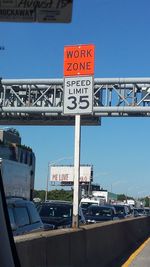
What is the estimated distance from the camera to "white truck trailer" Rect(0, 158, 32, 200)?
18641mm

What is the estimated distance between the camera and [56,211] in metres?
21.4

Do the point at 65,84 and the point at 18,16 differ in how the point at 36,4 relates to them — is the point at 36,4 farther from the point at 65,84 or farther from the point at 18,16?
the point at 65,84

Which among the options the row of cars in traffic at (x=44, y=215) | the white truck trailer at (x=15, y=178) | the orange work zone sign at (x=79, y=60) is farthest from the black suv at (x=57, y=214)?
the orange work zone sign at (x=79, y=60)

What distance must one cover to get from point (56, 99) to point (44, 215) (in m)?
18.3

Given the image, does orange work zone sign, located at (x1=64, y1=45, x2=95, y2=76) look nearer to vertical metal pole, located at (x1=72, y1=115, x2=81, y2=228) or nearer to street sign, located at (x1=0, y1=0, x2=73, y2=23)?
vertical metal pole, located at (x1=72, y1=115, x2=81, y2=228)

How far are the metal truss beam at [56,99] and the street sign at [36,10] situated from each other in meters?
32.9

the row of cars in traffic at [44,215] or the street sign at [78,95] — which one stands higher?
the street sign at [78,95]

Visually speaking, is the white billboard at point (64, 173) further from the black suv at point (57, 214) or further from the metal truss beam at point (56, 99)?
the black suv at point (57, 214)

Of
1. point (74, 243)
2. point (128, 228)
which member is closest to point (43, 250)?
point (74, 243)

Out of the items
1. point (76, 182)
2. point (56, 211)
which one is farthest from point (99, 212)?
point (76, 182)

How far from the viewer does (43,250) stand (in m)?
7.58

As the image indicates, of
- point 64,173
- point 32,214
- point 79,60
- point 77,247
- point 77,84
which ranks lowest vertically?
point 77,247

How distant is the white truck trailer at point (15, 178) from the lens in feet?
61.2

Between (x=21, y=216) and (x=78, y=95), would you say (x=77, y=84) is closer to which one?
(x=78, y=95)
